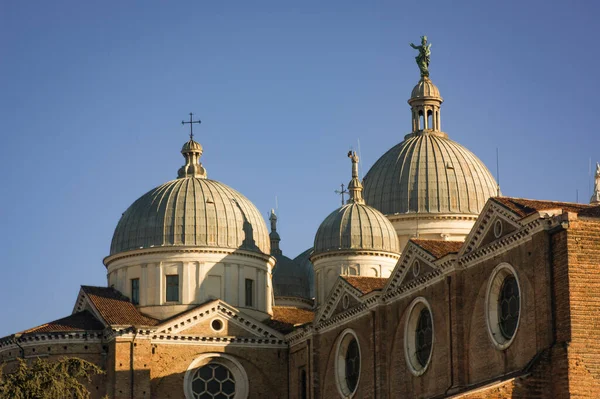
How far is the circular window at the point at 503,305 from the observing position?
2303 inches

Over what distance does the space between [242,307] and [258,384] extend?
15.5ft

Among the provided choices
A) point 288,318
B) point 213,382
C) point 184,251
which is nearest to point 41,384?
point 213,382

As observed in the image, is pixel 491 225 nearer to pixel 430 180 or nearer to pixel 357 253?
pixel 357 253

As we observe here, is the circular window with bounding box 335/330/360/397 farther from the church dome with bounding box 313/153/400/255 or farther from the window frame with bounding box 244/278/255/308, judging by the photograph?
the window frame with bounding box 244/278/255/308

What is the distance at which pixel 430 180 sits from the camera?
8494cm

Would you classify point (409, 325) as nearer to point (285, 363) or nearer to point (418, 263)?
point (418, 263)

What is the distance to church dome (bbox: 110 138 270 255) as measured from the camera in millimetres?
81750

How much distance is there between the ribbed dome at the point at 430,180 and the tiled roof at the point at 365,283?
10499 millimetres

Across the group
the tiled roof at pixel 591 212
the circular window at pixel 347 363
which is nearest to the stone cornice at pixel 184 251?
the circular window at pixel 347 363

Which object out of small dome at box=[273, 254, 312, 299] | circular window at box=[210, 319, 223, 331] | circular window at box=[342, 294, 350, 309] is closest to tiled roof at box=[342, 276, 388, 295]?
circular window at box=[342, 294, 350, 309]

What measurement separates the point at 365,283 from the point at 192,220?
40.7 ft

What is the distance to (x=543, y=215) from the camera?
56.3 meters

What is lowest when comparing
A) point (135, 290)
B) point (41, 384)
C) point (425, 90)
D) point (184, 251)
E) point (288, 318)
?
point (41, 384)

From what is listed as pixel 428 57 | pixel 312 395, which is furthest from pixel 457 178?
pixel 312 395
